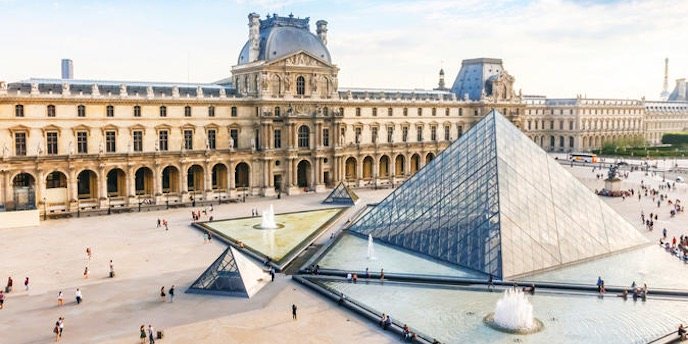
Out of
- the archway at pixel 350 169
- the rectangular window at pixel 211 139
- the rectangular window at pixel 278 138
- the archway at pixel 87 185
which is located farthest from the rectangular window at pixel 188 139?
the archway at pixel 350 169

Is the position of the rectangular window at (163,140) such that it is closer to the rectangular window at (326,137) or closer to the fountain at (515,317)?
the rectangular window at (326,137)

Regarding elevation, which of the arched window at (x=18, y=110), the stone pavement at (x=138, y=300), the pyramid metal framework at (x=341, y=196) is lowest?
the stone pavement at (x=138, y=300)

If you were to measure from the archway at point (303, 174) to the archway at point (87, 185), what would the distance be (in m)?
19.0

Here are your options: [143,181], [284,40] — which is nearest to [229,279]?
[143,181]

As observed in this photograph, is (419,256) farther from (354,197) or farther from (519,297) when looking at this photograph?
(354,197)

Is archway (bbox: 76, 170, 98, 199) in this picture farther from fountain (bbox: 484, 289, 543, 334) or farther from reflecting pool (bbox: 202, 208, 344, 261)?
fountain (bbox: 484, 289, 543, 334)

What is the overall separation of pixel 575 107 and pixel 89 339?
97732mm

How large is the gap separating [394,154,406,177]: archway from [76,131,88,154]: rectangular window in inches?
1304

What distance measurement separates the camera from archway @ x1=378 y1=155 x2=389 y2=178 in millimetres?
70062

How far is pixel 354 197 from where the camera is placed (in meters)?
54.2

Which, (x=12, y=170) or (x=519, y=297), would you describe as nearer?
(x=519, y=297)

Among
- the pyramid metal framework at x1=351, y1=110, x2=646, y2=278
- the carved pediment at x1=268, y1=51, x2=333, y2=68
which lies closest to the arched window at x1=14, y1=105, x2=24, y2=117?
the carved pediment at x1=268, y1=51, x2=333, y2=68

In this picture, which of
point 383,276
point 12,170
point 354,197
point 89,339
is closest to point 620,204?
point 354,197

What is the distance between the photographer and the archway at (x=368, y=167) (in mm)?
68438
